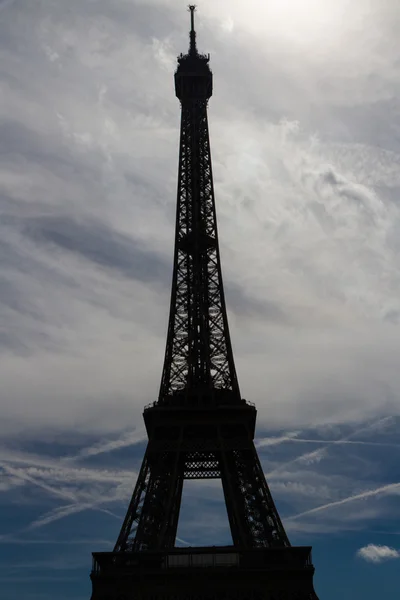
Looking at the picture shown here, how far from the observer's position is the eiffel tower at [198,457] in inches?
3794

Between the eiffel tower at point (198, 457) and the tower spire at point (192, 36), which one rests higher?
the tower spire at point (192, 36)

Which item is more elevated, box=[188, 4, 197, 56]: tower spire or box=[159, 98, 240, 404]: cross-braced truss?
box=[188, 4, 197, 56]: tower spire

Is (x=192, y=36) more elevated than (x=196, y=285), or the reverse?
(x=192, y=36)

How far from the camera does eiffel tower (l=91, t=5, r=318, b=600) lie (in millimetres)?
96375

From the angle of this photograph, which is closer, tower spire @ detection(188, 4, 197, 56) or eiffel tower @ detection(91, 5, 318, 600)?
eiffel tower @ detection(91, 5, 318, 600)

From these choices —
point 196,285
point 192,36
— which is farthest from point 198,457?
point 192,36

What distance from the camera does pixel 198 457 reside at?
370 feet

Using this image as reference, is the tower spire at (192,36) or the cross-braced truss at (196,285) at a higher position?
the tower spire at (192,36)

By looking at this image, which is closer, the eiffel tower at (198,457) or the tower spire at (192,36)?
the eiffel tower at (198,457)

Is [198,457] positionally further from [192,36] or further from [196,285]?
[192,36]

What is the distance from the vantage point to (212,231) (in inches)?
4911

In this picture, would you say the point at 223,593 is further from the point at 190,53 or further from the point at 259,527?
the point at 190,53

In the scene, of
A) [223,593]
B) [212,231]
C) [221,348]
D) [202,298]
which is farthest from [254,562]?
[212,231]

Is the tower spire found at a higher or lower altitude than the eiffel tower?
higher
